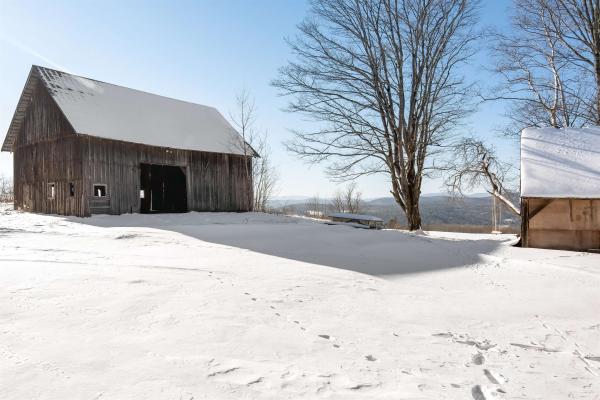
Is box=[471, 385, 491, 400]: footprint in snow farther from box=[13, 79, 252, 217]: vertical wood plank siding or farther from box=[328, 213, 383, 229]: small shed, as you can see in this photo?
box=[13, 79, 252, 217]: vertical wood plank siding

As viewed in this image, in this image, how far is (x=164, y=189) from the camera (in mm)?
23484

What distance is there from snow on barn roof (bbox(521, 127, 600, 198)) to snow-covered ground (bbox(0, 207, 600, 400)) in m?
4.04

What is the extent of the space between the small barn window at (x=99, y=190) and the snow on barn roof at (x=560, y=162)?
17910 mm

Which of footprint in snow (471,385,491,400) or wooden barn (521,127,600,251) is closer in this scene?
footprint in snow (471,385,491,400)

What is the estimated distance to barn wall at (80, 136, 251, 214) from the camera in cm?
1846

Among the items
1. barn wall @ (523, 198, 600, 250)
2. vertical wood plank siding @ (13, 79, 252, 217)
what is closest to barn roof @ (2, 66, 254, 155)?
vertical wood plank siding @ (13, 79, 252, 217)

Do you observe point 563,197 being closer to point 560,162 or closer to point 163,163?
point 560,162

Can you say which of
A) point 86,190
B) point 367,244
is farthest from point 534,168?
point 86,190

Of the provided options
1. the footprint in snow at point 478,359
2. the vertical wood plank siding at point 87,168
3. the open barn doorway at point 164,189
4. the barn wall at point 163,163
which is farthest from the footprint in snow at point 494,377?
the open barn doorway at point 164,189

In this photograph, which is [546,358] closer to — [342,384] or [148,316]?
[342,384]

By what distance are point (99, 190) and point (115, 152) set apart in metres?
2.02

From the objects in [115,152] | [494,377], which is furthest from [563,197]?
[115,152]

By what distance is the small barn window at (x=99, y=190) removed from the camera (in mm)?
18481

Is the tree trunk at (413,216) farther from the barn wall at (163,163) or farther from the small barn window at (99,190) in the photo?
the small barn window at (99,190)
